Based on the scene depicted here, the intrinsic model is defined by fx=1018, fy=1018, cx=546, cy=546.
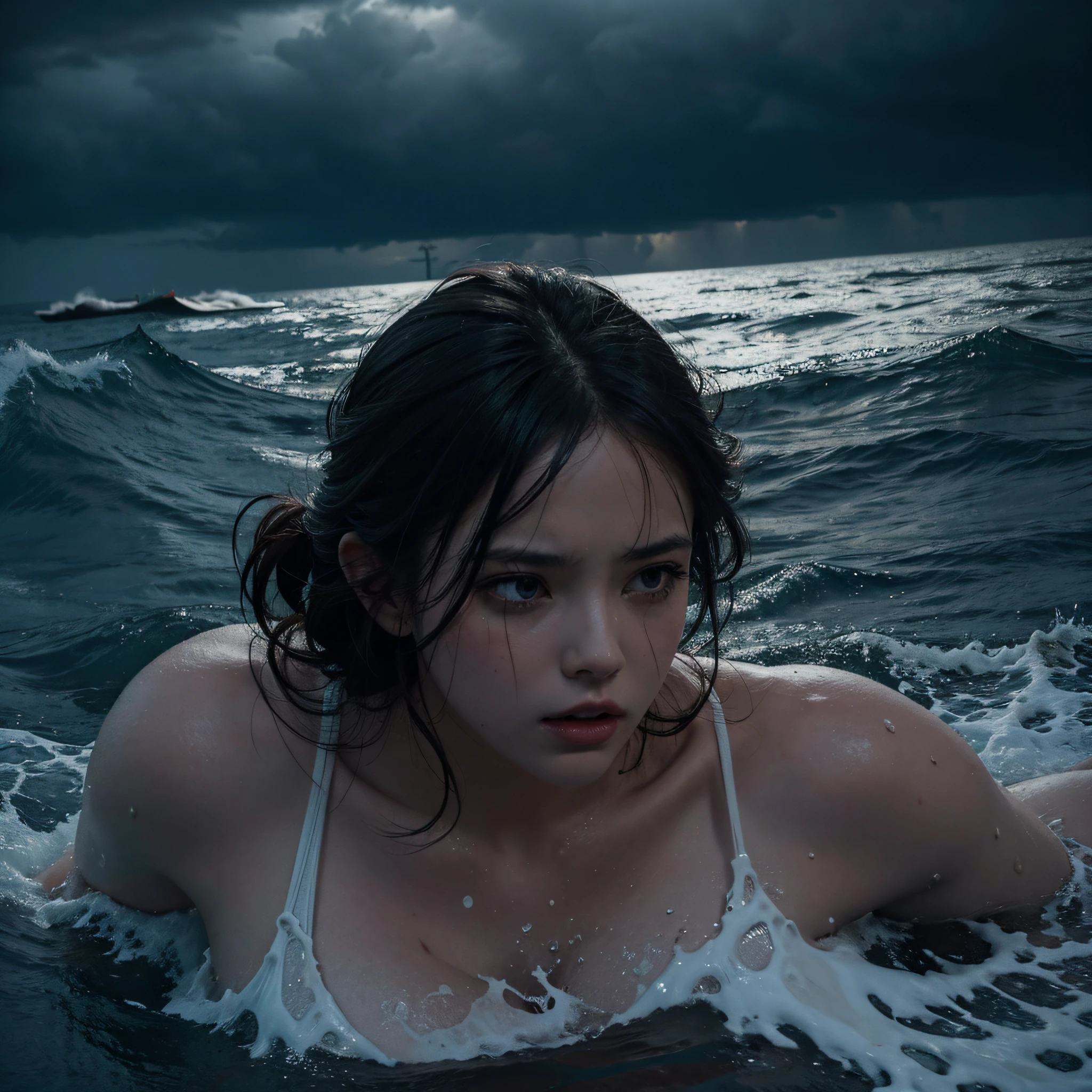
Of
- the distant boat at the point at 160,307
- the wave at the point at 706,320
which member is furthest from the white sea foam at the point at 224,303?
the wave at the point at 706,320

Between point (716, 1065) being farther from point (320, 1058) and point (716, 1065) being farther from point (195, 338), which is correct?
point (195, 338)

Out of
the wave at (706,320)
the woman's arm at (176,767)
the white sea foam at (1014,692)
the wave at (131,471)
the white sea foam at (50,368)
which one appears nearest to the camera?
the woman's arm at (176,767)

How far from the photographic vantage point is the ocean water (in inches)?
70.9

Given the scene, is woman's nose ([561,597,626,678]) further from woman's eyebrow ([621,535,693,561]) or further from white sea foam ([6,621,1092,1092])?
white sea foam ([6,621,1092,1092])

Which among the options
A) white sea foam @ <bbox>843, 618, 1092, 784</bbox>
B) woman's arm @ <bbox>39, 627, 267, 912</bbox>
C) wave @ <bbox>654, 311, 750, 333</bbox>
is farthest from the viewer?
wave @ <bbox>654, 311, 750, 333</bbox>

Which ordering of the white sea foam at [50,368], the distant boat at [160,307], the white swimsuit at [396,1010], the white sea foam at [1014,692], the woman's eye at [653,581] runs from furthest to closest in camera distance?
1. the distant boat at [160,307]
2. the white sea foam at [50,368]
3. the white sea foam at [1014,692]
4. the white swimsuit at [396,1010]
5. the woman's eye at [653,581]

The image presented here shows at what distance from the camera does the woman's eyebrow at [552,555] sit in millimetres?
1562

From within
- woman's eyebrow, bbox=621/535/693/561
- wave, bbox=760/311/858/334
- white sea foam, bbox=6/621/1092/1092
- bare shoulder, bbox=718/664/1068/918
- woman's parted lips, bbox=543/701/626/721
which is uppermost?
woman's eyebrow, bbox=621/535/693/561

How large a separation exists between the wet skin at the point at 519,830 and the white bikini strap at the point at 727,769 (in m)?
0.02

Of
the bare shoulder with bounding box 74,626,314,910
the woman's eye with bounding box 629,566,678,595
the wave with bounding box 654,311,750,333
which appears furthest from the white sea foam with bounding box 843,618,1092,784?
the wave with bounding box 654,311,750,333

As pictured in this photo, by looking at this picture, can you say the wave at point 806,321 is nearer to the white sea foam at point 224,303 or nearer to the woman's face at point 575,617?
the woman's face at point 575,617

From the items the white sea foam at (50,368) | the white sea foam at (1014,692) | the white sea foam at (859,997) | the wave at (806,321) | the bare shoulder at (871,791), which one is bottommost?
the white sea foam at (1014,692)

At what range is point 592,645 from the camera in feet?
5.11

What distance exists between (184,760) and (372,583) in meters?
0.54
